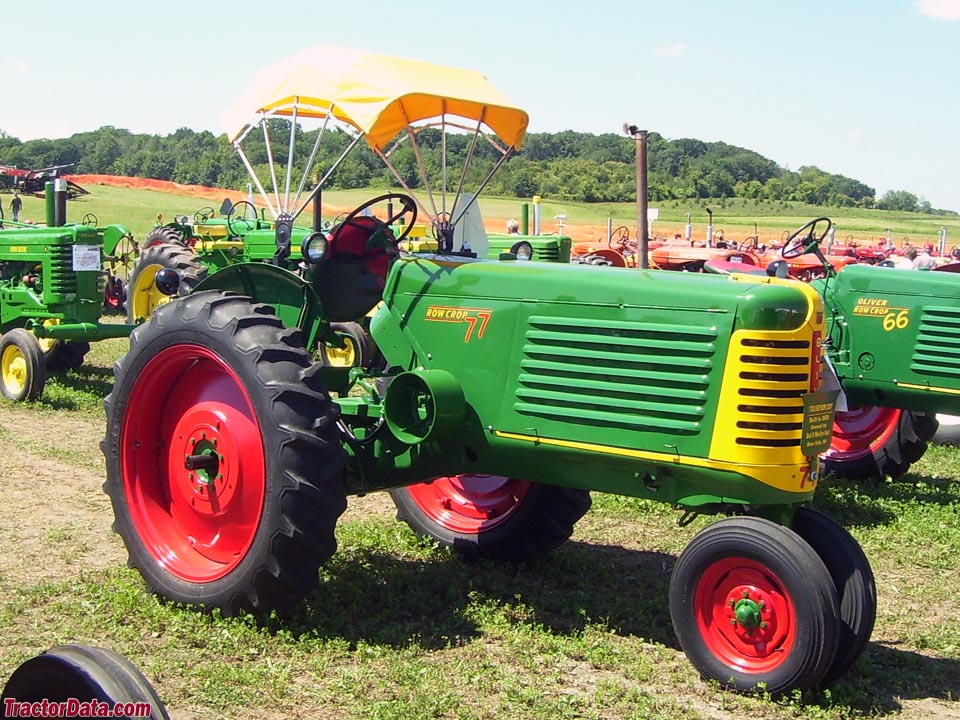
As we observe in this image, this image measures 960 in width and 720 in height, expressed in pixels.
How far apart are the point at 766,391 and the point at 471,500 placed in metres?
2.12

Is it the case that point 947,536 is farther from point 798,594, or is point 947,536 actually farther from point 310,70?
point 310,70

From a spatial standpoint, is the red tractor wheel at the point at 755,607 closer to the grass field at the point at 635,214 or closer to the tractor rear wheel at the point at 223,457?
the tractor rear wheel at the point at 223,457

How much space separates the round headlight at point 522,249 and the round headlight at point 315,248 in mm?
7972

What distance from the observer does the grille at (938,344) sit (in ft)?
24.0

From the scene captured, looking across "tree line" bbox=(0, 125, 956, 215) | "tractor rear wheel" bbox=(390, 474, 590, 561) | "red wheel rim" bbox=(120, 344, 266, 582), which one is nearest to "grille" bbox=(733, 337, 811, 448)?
"tractor rear wheel" bbox=(390, 474, 590, 561)

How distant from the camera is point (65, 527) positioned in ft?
20.0

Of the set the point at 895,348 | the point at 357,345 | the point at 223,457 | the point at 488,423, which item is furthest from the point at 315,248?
the point at 357,345

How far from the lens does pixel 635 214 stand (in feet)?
134

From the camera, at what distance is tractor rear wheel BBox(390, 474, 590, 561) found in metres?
5.52

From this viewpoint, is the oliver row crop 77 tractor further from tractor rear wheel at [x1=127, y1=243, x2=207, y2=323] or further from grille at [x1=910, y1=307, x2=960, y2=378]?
tractor rear wheel at [x1=127, y1=243, x2=207, y2=323]

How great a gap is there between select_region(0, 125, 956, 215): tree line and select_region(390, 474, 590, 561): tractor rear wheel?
117 ft

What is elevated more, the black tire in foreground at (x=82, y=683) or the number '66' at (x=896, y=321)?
the number '66' at (x=896, y=321)

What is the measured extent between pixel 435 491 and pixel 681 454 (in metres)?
2.00

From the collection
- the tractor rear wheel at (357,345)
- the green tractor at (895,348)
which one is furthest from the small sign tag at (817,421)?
the tractor rear wheel at (357,345)
